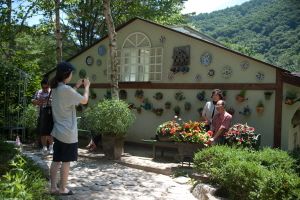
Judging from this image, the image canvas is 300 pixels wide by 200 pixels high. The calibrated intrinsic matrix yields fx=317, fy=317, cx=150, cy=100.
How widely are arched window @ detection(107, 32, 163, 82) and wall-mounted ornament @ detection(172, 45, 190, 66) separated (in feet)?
1.66

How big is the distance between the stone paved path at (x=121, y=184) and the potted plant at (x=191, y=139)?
703mm

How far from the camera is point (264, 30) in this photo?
53.2 meters

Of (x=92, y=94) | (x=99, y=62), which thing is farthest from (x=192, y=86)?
(x=92, y=94)

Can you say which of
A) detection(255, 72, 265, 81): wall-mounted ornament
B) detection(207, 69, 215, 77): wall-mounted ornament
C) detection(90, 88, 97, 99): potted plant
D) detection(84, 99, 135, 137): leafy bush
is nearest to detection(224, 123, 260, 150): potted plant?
detection(255, 72, 265, 81): wall-mounted ornament

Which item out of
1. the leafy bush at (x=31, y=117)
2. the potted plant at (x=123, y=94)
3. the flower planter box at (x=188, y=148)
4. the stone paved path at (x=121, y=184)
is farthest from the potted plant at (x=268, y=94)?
the leafy bush at (x=31, y=117)

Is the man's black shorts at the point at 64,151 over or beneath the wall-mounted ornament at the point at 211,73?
beneath

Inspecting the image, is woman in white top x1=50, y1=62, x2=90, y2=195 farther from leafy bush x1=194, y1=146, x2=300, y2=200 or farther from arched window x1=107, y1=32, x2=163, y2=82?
arched window x1=107, y1=32, x2=163, y2=82

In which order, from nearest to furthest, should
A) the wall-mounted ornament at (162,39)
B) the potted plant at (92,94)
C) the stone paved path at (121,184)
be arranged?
the stone paved path at (121,184), the wall-mounted ornament at (162,39), the potted plant at (92,94)

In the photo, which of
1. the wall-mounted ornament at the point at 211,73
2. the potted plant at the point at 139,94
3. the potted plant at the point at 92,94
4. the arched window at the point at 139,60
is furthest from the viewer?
the potted plant at the point at 92,94

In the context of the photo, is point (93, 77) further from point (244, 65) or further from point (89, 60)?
point (244, 65)

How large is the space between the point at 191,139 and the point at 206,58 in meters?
2.78

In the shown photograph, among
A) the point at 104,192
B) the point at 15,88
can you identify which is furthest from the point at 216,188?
the point at 15,88

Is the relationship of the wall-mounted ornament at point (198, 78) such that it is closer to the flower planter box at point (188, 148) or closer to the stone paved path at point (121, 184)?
the flower planter box at point (188, 148)

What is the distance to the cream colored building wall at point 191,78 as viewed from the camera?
7672 mm
